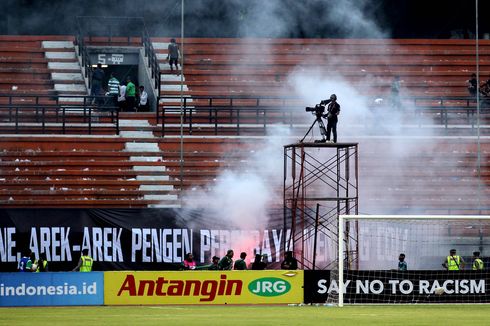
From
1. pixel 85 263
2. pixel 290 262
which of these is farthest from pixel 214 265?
pixel 85 263

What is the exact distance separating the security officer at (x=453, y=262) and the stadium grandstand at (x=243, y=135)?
2.66ft

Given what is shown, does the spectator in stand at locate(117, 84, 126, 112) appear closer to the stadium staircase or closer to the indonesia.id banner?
the stadium staircase

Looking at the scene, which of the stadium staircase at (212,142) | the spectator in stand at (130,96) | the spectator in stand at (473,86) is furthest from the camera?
Result: the spectator in stand at (473,86)

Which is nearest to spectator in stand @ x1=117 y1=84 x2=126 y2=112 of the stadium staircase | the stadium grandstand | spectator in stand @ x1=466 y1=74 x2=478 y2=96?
the stadium grandstand

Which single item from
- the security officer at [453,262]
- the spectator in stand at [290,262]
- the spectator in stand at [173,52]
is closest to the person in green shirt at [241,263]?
the spectator in stand at [290,262]

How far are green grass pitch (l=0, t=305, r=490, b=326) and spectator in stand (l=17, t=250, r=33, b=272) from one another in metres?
3.50

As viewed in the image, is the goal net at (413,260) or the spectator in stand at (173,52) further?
the spectator in stand at (173,52)

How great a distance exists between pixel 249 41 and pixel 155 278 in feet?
43.9

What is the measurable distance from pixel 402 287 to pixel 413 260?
347 centimetres

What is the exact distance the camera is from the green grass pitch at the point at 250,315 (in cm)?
2092

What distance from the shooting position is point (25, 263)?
100ft

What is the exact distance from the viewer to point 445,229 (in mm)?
31719

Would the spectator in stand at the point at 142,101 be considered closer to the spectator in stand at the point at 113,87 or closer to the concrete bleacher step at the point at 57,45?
the spectator in stand at the point at 113,87

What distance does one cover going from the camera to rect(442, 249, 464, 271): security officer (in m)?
30.3
